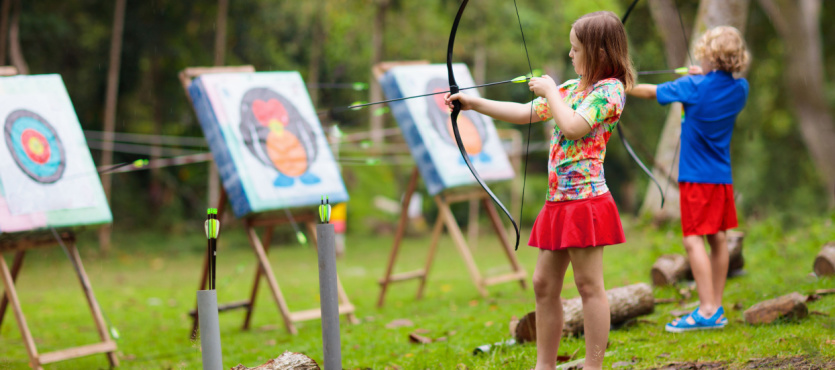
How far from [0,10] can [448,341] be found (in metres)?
10.4

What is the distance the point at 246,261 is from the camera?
1099 cm

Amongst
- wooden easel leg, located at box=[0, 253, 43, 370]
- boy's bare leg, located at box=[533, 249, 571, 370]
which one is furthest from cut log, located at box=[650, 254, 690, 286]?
wooden easel leg, located at box=[0, 253, 43, 370]

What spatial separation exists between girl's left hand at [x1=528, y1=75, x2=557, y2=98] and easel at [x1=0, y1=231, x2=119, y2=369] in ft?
8.80

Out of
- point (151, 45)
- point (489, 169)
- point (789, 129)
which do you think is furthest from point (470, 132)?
point (789, 129)

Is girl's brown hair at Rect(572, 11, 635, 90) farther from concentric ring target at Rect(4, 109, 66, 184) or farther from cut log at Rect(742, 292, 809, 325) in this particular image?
concentric ring target at Rect(4, 109, 66, 184)

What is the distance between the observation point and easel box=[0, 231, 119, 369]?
359 centimetres

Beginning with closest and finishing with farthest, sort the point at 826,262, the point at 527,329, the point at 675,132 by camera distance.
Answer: the point at 527,329 < the point at 826,262 < the point at 675,132

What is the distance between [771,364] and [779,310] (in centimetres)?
80

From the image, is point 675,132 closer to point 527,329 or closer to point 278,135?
point 278,135

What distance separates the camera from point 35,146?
13.2ft

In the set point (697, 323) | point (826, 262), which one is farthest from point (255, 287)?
point (826, 262)

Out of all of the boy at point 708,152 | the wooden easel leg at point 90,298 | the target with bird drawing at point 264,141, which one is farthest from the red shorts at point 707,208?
the wooden easel leg at point 90,298

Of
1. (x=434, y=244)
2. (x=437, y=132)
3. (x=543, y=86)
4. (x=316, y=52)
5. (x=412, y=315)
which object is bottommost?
(x=412, y=315)

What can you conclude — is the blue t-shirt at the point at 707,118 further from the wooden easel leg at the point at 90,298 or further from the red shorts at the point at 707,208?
the wooden easel leg at the point at 90,298
